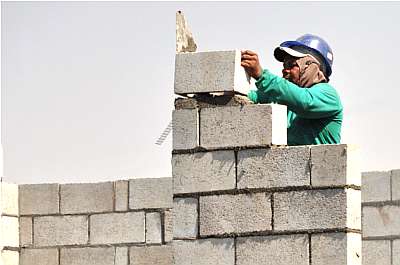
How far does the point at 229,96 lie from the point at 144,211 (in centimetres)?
465

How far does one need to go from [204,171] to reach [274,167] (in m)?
0.43

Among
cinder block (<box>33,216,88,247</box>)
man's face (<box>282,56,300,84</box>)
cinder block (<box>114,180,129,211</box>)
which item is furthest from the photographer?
cinder block (<box>33,216,88,247</box>)

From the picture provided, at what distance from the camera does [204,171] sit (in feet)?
28.8

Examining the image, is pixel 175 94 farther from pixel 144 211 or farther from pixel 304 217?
pixel 144 211

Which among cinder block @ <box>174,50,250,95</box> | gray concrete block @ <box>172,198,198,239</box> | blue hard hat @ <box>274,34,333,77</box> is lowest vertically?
gray concrete block @ <box>172,198,198,239</box>

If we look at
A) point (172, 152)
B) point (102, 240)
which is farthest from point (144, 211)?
point (172, 152)

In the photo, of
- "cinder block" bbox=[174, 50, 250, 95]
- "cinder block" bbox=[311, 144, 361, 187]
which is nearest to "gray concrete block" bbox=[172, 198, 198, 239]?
"cinder block" bbox=[174, 50, 250, 95]

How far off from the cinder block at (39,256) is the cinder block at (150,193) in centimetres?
87

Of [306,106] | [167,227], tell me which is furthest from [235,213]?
[167,227]

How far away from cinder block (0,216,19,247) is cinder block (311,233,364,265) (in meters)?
5.54

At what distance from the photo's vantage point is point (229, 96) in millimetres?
8758

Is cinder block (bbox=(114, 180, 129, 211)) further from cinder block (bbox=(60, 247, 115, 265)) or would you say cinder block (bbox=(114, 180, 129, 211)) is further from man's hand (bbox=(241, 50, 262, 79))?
→ man's hand (bbox=(241, 50, 262, 79))

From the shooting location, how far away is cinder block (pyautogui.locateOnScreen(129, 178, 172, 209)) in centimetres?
1316

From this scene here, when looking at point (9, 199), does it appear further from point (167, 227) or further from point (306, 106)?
point (306, 106)
